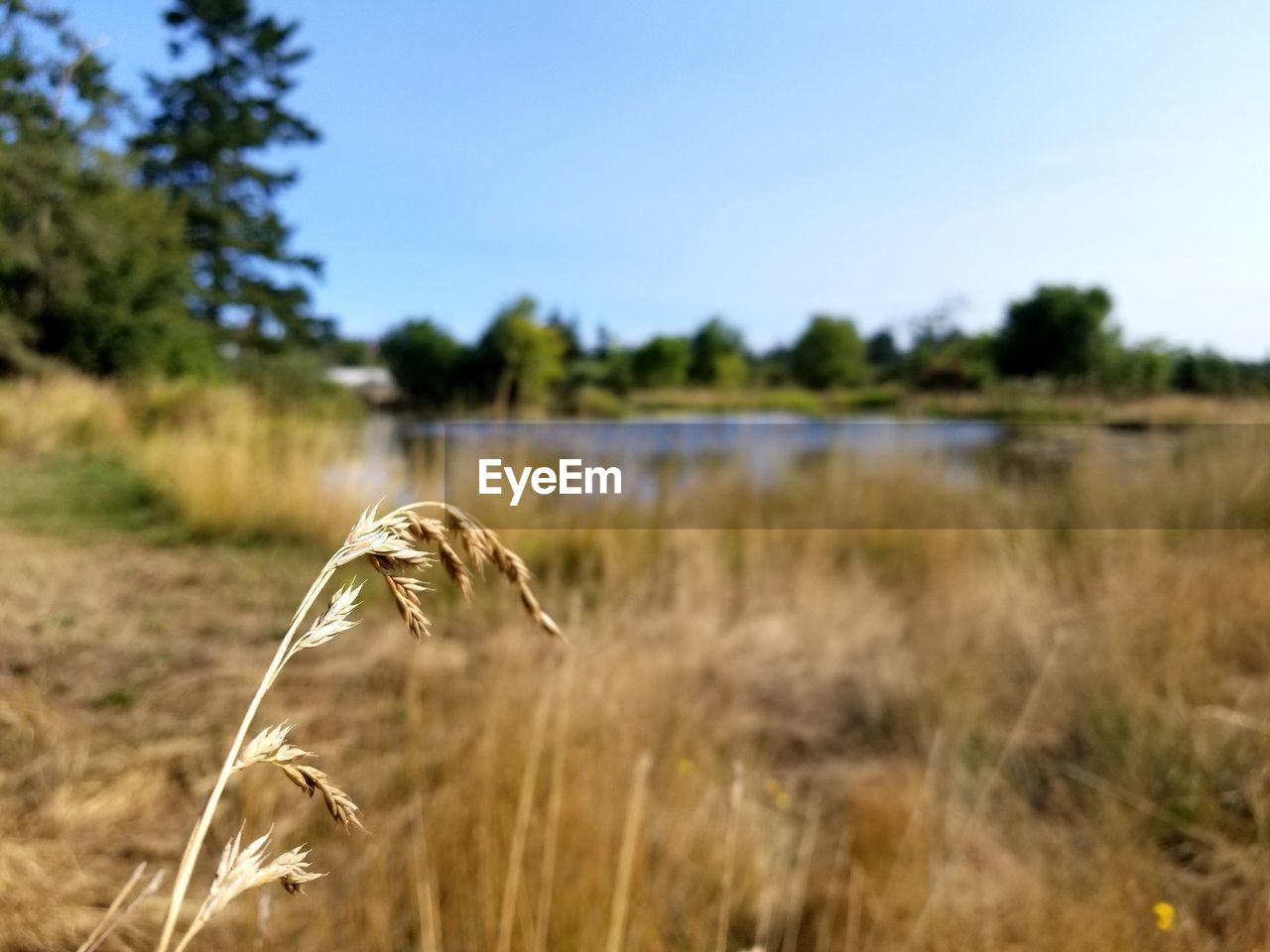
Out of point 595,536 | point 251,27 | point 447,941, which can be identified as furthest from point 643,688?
point 251,27

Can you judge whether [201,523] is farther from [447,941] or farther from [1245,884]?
[1245,884]

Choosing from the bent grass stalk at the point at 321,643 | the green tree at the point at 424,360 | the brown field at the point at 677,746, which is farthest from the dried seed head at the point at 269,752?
the green tree at the point at 424,360

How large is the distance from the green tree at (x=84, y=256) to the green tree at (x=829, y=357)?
6.12 metres

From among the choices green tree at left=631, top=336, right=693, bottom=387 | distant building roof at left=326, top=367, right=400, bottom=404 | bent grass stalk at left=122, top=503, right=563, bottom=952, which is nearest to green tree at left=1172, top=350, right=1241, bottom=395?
green tree at left=631, top=336, right=693, bottom=387

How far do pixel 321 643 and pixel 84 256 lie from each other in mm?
12546

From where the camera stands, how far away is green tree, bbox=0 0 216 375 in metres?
6.86

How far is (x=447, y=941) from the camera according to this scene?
105 centimetres

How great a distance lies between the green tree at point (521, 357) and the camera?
4.44 metres

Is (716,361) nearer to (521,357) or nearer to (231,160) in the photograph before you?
(521,357)

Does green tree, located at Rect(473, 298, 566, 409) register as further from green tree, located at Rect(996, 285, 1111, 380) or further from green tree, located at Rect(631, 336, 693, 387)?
green tree, located at Rect(996, 285, 1111, 380)

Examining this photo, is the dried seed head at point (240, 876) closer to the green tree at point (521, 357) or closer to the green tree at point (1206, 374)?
the green tree at point (521, 357)

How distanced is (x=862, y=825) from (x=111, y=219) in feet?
38.1

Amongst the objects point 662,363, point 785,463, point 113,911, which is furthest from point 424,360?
point 113,911

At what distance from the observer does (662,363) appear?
26.6 ft
